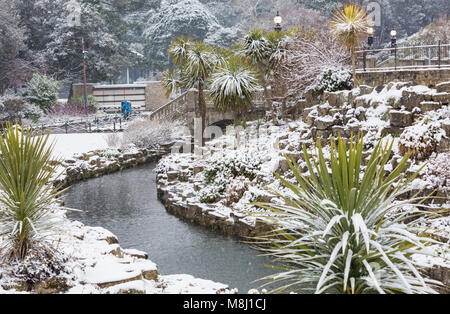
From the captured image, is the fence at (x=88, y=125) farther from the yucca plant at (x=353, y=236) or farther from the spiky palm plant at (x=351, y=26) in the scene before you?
the yucca plant at (x=353, y=236)

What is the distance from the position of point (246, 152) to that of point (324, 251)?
9679mm

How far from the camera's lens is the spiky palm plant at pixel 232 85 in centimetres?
1520

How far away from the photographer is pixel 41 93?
947 inches

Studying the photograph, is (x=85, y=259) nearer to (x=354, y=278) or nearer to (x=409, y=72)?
(x=354, y=278)

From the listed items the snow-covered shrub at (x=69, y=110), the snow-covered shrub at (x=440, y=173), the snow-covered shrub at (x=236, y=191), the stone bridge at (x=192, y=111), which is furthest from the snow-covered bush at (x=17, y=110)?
the snow-covered shrub at (x=440, y=173)

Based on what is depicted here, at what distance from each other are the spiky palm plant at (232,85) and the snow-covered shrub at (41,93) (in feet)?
38.8

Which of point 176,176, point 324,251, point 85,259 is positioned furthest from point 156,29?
point 324,251

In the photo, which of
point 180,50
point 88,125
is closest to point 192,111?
point 180,50

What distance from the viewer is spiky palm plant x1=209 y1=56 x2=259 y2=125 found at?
1520cm

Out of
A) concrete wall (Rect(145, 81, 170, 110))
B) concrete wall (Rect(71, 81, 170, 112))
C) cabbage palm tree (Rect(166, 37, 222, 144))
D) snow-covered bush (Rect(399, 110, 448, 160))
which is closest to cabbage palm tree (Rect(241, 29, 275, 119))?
cabbage palm tree (Rect(166, 37, 222, 144))

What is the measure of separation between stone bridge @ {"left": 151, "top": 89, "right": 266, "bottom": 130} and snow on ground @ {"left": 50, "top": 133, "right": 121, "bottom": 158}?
252cm

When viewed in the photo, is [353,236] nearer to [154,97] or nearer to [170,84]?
[170,84]

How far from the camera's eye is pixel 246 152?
12.8 meters

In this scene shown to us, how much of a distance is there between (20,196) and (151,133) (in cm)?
1407
